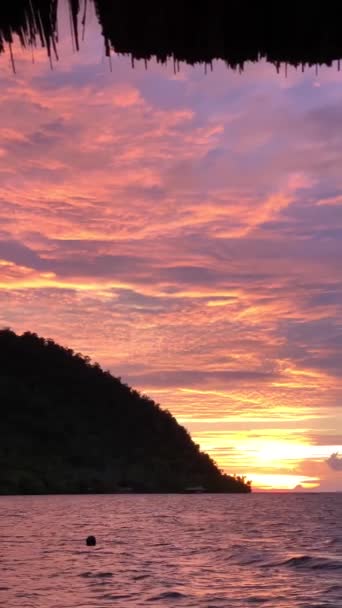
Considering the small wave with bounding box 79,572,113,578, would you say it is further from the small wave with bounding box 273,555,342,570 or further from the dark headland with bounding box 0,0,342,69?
the dark headland with bounding box 0,0,342,69

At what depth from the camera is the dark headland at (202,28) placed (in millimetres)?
3826

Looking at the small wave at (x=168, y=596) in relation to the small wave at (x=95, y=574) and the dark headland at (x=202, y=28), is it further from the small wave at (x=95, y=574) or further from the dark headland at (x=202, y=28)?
the dark headland at (x=202, y=28)

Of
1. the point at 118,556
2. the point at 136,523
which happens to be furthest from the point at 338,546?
the point at 136,523

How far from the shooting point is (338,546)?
58.6 m

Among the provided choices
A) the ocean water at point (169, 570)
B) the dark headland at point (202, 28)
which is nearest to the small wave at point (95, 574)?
the ocean water at point (169, 570)

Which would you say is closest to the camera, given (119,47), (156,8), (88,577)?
(156,8)

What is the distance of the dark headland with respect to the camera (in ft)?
12.6

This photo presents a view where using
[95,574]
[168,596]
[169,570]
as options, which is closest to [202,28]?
[168,596]

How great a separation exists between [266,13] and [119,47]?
2.50 feet

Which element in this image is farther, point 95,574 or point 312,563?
point 312,563

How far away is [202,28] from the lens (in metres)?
3.99

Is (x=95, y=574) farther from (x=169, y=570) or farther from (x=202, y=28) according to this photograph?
(x=202, y=28)

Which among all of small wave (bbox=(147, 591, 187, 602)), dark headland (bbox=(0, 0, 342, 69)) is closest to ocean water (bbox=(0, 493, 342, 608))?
small wave (bbox=(147, 591, 187, 602))

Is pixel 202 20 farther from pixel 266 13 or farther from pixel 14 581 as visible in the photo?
pixel 14 581
